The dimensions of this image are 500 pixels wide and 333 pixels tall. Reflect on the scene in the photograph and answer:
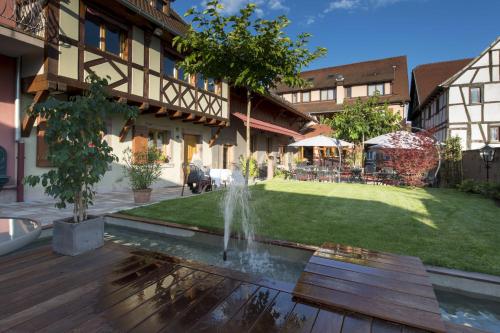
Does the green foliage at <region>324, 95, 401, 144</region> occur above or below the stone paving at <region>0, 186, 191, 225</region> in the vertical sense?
above

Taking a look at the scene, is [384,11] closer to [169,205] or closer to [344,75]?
[344,75]

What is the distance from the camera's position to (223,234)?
409 cm

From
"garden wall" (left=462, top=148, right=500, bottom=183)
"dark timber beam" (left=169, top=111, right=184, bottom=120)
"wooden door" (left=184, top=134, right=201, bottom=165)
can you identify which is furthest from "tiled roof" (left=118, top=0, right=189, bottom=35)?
"garden wall" (left=462, top=148, right=500, bottom=183)

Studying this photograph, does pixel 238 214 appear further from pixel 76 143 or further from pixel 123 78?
pixel 123 78

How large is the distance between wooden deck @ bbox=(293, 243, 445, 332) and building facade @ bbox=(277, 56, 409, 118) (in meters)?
21.2

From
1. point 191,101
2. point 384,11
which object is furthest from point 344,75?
point 191,101

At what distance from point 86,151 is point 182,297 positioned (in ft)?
5.90

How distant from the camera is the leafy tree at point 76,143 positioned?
2.87m

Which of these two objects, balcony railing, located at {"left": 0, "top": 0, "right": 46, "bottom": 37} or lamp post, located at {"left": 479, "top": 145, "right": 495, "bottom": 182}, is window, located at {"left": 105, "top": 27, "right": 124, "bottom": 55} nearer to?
balcony railing, located at {"left": 0, "top": 0, "right": 46, "bottom": 37}

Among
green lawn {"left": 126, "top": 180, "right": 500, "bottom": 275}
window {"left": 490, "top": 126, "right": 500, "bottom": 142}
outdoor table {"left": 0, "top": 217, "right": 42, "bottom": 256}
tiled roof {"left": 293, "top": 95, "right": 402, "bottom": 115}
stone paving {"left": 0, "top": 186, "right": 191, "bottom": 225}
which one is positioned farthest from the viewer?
tiled roof {"left": 293, "top": 95, "right": 402, "bottom": 115}

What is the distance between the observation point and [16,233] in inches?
84.0

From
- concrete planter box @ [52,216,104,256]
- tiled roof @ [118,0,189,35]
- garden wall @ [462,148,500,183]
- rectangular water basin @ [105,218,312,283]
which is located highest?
tiled roof @ [118,0,189,35]

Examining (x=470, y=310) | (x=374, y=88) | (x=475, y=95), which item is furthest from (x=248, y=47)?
(x=374, y=88)

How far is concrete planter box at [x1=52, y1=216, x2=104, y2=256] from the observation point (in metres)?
2.83
